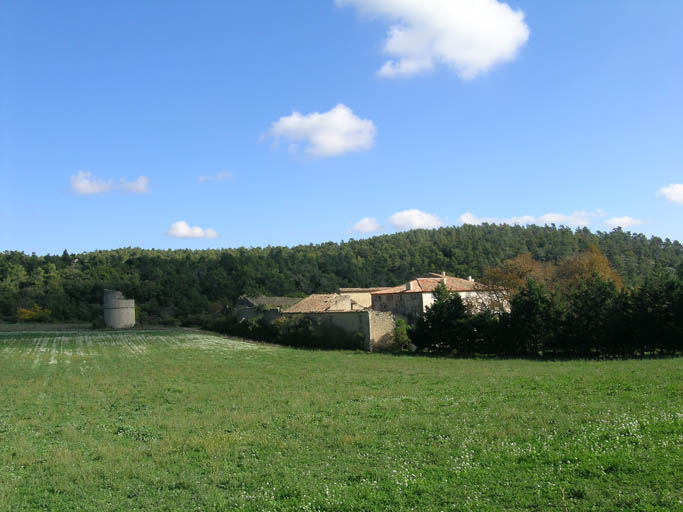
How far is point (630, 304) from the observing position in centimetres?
3600

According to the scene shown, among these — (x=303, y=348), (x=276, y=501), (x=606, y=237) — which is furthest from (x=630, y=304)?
(x=606, y=237)

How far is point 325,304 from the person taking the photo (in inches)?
2114

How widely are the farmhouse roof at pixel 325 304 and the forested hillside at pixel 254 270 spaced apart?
104ft

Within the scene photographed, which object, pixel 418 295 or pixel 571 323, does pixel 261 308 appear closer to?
pixel 418 295

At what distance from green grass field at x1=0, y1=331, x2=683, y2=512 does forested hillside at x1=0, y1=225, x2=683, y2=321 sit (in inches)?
2708

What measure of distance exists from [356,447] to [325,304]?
43.6 metres

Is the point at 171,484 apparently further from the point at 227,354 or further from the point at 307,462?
the point at 227,354

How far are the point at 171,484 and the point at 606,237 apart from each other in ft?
394

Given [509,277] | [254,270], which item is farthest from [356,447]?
[254,270]

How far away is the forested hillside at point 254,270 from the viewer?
85188 mm

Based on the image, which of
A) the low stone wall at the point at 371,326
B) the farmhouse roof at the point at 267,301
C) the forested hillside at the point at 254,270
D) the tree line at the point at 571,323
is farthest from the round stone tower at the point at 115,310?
the tree line at the point at 571,323

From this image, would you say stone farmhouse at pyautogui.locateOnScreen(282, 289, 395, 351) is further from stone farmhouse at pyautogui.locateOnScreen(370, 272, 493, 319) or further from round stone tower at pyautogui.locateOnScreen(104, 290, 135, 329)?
round stone tower at pyautogui.locateOnScreen(104, 290, 135, 329)

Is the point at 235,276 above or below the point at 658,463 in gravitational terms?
above

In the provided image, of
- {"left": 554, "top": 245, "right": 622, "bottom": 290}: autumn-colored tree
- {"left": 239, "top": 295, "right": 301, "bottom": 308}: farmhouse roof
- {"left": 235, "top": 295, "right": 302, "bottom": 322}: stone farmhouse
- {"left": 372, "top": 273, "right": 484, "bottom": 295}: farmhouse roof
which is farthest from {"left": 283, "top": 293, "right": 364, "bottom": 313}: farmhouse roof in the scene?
{"left": 554, "top": 245, "right": 622, "bottom": 290}: autumn-colored tree
